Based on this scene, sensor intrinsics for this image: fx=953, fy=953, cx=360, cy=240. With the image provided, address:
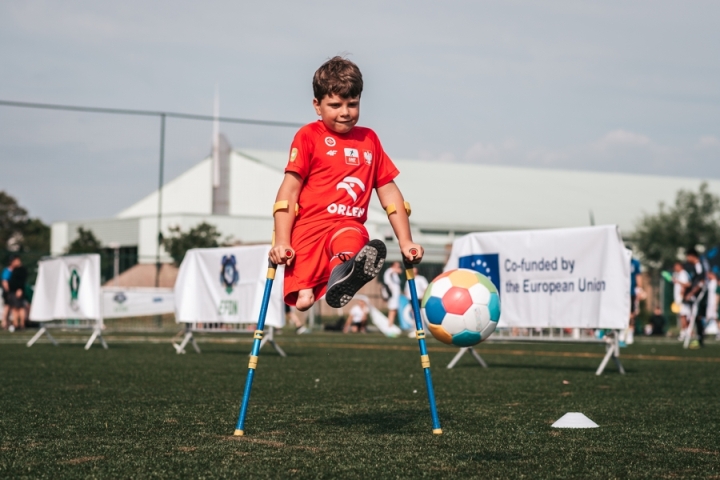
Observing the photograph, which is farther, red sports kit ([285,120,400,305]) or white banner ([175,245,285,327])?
white banner ([175,245,285,327])

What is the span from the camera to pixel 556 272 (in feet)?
39.5

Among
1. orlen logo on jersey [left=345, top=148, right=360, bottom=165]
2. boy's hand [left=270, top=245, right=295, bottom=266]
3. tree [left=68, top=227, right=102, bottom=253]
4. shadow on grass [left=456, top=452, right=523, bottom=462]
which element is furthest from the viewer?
tree [left=68, top=227, right=102, bottom=253]

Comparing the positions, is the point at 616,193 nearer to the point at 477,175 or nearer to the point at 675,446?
the point at 477,175

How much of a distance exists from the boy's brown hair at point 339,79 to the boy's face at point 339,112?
0.10ft

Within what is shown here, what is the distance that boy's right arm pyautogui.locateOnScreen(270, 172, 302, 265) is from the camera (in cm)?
515

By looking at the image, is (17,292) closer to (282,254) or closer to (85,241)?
(85,241)

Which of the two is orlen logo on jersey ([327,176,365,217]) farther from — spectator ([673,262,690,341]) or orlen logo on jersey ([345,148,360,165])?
spectator ([673,262,690,341])

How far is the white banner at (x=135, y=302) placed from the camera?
96.7ft

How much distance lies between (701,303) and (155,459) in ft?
61.1

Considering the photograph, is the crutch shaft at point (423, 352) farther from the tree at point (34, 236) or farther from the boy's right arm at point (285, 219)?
the tree at point (34, 236)

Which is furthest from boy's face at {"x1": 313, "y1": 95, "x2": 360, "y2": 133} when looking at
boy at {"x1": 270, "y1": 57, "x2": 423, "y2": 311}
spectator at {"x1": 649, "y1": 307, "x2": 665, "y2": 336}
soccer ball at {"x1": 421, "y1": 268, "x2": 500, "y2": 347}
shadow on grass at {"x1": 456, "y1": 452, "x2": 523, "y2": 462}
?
spectator at {"x1": 649, "y1": 307, "x2": 665, "y2": 336}

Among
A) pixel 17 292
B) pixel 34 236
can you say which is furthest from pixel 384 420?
pixel 34 236

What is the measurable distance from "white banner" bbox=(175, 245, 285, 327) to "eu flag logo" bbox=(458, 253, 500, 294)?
3.48 m

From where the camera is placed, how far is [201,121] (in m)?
34.2
